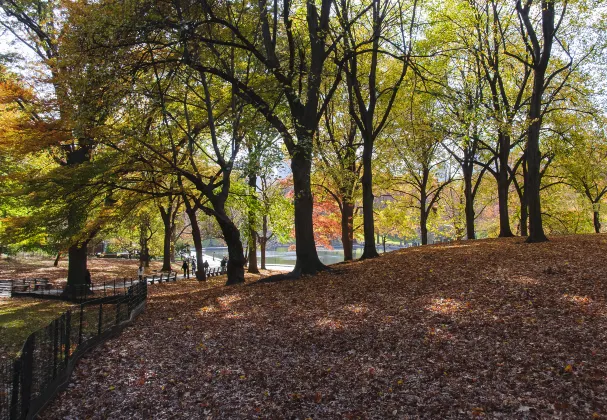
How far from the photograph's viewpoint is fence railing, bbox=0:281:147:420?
5446mm

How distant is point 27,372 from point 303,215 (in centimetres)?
969

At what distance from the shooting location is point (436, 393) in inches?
229

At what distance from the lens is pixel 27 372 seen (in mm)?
5734

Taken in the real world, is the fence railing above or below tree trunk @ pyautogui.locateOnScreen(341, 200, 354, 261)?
below

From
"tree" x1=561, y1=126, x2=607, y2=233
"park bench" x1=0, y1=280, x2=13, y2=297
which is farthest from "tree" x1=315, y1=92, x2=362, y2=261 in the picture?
"park bench" x1=0, y1=280, x2=13, y2=297

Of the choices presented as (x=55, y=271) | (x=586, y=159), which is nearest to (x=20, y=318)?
(x=55, y=271)

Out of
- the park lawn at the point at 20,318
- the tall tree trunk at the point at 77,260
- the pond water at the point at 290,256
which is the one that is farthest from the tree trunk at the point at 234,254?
the pond water at the point at 290,256

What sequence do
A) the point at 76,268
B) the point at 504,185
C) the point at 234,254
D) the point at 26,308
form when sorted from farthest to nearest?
the point at 504,185 < the point at 76,268 < the point at 234,254 < the point at 26,308

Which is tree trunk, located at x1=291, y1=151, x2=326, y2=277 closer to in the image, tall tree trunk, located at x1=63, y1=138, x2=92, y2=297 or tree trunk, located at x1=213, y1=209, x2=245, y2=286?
tree trunk, located at x1=213, y1=209, x2=245, y2=286

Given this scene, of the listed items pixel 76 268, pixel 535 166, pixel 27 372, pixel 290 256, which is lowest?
pixel 290 256

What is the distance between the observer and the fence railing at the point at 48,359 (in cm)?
545

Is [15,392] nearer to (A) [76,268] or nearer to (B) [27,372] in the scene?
(B) [27,372]

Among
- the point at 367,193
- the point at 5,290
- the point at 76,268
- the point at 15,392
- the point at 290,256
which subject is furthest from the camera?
the point at 290,256

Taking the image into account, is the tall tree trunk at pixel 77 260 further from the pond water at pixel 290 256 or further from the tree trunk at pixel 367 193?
the pond water at pixel 290 256
